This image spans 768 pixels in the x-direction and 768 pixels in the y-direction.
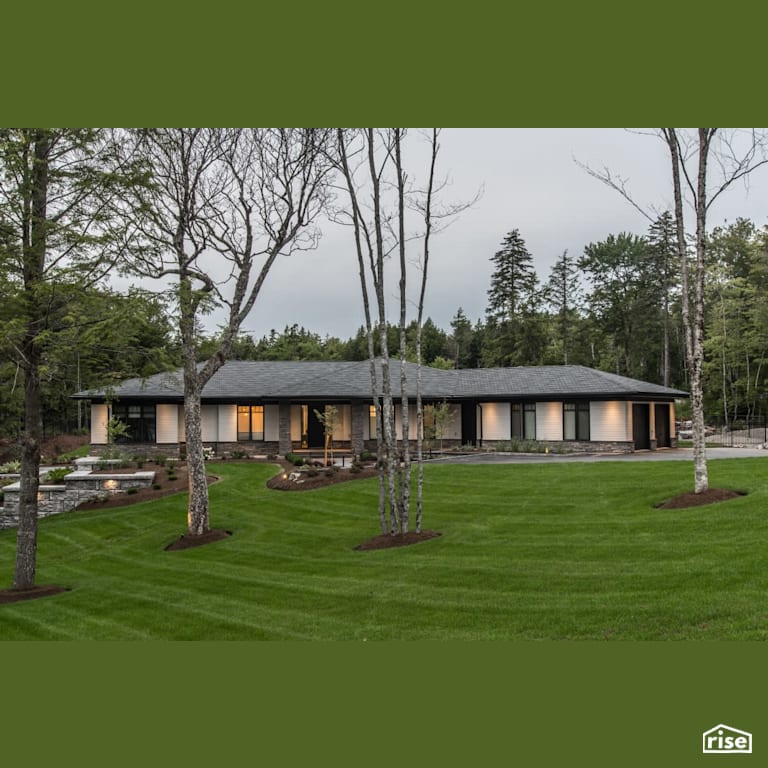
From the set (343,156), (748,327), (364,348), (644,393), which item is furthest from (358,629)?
(364,348)

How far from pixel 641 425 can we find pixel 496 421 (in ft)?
19.9

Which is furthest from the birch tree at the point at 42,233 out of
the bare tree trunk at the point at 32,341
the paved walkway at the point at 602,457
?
the paved walkway at the point at 602,457

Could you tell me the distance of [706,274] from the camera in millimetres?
41188

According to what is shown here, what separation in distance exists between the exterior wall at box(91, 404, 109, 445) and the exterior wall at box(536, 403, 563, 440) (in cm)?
1856

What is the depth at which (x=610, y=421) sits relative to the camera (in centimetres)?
2536

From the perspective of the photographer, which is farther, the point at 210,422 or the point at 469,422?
the point at 469,422

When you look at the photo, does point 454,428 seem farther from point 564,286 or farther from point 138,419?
point 564,286

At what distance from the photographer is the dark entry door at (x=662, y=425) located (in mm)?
26609

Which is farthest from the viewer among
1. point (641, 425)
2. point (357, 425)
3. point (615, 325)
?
point (615, 325)

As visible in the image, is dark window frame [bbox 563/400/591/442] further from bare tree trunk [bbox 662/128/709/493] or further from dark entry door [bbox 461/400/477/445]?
bare tree trunk [bbox 662/128/709/493]

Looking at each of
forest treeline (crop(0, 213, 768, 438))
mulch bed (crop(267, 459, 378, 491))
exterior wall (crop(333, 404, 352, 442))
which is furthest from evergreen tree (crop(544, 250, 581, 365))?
mulch bed (crop(267, 459, 378, 491))

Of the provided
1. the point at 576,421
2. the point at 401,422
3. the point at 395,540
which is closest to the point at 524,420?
the point at 576,421

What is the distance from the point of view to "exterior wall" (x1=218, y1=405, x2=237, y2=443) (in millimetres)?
27531

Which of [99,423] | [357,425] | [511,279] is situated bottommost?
[357,425]
